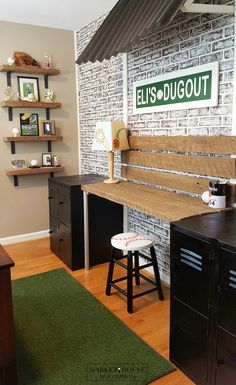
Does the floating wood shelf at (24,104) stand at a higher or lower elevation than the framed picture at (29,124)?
higher

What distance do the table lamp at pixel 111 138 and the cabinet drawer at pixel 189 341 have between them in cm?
163

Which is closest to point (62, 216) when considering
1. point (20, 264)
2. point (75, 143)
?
point (20, 264)

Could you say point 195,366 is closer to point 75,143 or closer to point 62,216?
point 62,216

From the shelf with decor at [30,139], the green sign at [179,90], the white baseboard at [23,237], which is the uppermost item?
the green sign at [179,90]

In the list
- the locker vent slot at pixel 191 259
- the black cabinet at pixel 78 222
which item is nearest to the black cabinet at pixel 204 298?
the locker vent slot at pixel 191 259

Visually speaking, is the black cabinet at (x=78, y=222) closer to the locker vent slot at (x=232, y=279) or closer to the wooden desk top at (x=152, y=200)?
the wooden desk top at (x=152, y=200)

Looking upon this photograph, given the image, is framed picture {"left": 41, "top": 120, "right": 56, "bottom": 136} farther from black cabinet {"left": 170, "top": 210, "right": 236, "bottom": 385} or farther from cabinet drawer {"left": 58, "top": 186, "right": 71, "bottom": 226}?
black cabinet {"left": 170, "top": 210, "right": 236, "bottom": 385}

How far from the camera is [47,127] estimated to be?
4.04 m

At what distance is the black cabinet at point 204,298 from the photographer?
152 centimetres

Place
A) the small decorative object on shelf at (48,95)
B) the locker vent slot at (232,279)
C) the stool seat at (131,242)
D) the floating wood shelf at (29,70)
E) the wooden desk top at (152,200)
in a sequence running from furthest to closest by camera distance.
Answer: the small decorative object on shelf at (48,95)
the floating wood shelf at (29,70)
the stool seat at (131,242)
the wooden desk top at (152,200)
the locker vent slot at (232,279)

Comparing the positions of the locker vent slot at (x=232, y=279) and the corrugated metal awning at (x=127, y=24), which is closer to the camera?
the locker vent slot at (x=232, y=279)

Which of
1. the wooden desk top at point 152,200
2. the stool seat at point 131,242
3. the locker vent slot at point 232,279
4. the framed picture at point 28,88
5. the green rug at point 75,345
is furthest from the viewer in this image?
the framed picture at point 28,88

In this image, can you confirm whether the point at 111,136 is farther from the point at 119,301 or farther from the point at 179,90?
the point at 119,301

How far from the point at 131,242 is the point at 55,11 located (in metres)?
2.51
